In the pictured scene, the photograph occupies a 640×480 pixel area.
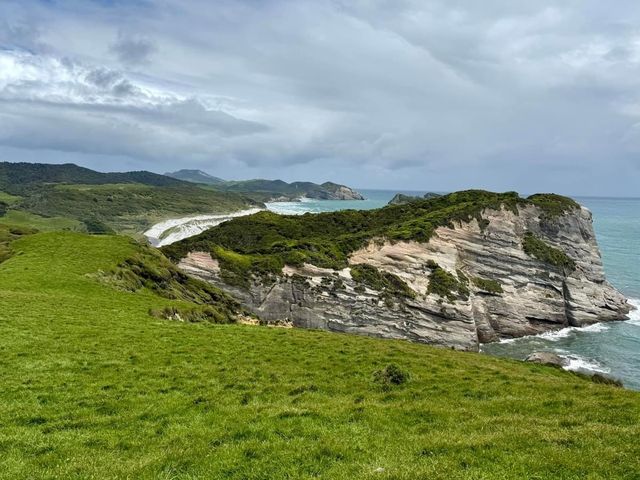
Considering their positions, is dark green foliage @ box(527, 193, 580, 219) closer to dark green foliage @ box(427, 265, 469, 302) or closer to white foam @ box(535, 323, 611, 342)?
white foam @ box(535, 323, 611, 342)

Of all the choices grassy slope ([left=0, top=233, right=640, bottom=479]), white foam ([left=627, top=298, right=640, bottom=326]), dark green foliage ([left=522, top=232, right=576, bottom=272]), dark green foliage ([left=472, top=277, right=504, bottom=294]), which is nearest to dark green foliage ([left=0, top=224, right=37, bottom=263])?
grassy slope ([left=0, top=233, right=640, bottom=479])

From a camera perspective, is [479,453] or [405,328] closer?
[479,453]

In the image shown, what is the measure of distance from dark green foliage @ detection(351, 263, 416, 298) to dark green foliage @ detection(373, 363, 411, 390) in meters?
56.3

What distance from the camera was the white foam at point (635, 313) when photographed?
89.1m

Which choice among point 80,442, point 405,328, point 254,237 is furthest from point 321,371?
point 254,237

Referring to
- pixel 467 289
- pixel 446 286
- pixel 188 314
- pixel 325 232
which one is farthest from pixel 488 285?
pixel 188 314

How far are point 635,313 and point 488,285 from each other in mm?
36089

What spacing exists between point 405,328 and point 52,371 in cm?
6150

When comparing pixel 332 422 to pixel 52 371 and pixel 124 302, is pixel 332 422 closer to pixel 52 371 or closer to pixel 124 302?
pixel 52 371

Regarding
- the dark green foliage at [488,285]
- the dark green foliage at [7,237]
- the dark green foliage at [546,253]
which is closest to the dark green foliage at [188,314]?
the dark green foliage at [7,237]

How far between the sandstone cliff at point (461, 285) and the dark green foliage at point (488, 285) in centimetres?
19

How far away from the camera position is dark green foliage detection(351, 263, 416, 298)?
78.4 metres

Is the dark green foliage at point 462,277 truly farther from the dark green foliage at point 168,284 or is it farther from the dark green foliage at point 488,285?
the dark green foliage at point 168,284

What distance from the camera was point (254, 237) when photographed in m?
102
